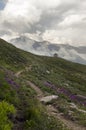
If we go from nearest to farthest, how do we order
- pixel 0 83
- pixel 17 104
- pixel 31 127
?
pixel 31 127 → pixel 17 104 → pixel 0 83

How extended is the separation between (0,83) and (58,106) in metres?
7.03

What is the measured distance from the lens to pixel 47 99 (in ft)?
74.5

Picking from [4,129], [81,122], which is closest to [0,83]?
[81,122]

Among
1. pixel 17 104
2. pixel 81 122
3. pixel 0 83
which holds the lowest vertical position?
pixel 81 122

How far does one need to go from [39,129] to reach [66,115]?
7.95 m

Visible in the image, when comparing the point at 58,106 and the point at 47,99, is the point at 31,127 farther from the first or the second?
the point at 47,99

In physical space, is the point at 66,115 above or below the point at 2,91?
below

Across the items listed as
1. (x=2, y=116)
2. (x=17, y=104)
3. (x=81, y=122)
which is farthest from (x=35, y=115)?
(x=81, y=122)

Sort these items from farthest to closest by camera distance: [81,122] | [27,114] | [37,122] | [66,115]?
[66,115] < [81,122] < [27,114] < [37,122]

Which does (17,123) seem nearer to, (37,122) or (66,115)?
(37,122)

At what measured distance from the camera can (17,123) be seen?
11789mm

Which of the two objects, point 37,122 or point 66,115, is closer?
point 37,122

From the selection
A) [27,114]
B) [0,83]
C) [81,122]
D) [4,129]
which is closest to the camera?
[4,129]

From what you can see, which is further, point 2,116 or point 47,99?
point 47,99
